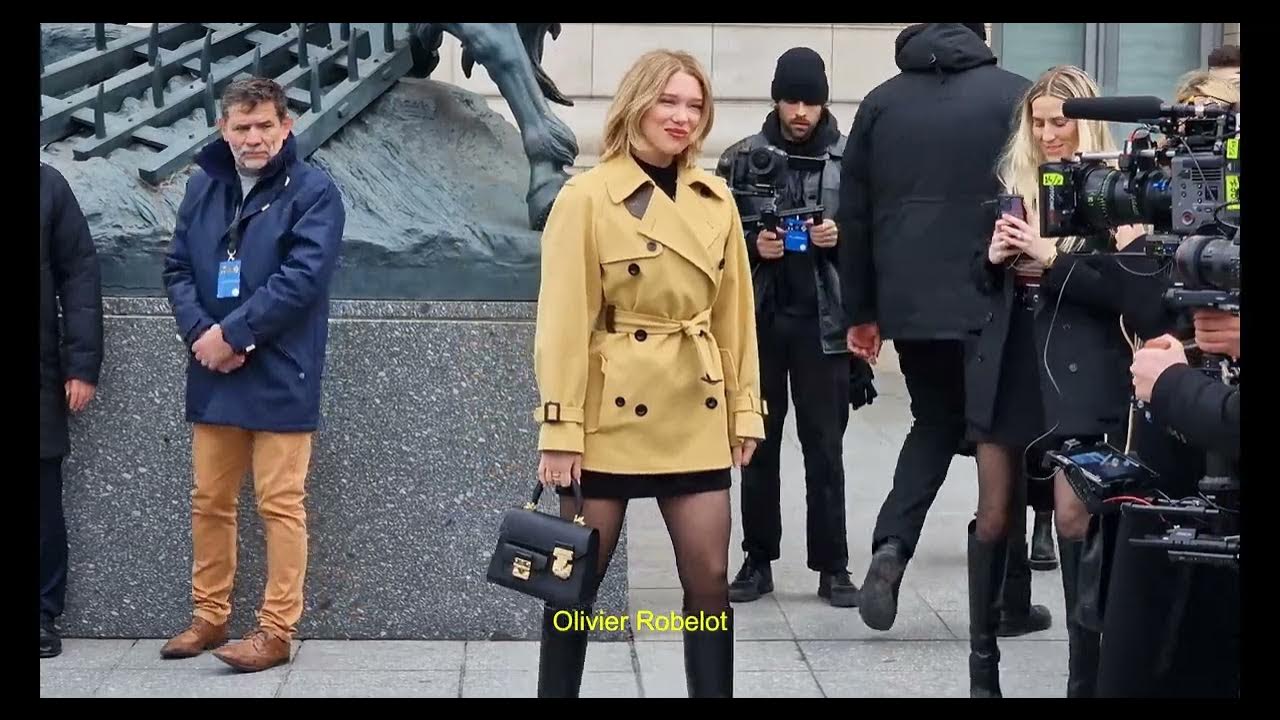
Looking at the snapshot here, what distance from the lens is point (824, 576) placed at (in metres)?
6.94

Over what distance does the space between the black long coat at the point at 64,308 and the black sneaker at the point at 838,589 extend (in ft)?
8.78

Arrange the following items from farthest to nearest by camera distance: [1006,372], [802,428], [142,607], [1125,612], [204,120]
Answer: [802,428], [204,120], [142,607], [1006,372], [1125,612]

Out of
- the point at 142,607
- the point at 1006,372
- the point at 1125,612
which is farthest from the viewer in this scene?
the point at 142,607

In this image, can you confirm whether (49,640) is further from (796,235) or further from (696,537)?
(796,235)

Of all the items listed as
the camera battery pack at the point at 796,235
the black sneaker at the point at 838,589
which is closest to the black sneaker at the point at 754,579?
the black sneaker at the point at 838,589

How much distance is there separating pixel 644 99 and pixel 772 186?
7.43 ft

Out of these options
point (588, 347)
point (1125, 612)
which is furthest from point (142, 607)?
point (1125, 612)

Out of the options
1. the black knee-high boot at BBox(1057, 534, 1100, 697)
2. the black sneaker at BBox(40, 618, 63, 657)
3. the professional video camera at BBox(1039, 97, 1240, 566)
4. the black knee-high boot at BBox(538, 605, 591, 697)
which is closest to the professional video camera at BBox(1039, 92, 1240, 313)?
the professional video camera at BBox(1039, 97, 1240, 566)

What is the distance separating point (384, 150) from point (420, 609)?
1.62m

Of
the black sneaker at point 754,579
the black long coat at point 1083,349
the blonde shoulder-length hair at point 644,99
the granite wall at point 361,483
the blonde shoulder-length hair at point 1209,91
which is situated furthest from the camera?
the black sneaker at point 754,579

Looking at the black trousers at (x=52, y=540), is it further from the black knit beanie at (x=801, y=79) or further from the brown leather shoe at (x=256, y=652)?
the black knit beanie at (x=801, y=79)

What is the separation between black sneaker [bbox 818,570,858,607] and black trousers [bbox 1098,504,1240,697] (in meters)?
2.73

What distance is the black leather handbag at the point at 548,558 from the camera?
4.63m
